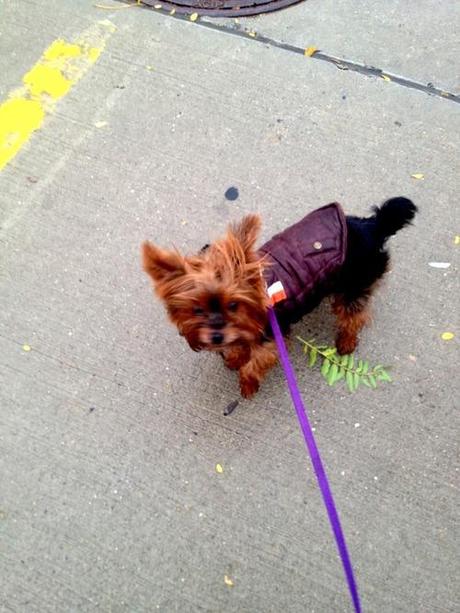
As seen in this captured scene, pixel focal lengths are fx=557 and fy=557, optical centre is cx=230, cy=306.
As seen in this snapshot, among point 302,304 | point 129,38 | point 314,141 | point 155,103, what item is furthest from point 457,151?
point 129,38

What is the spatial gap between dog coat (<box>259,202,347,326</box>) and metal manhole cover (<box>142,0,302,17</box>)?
2.48m

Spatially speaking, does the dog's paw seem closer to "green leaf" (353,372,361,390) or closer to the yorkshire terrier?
the yorkshire terrier

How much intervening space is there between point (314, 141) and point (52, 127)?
1.87 metres

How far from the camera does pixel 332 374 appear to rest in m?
3.12

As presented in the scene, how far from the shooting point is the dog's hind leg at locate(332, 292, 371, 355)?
298cm

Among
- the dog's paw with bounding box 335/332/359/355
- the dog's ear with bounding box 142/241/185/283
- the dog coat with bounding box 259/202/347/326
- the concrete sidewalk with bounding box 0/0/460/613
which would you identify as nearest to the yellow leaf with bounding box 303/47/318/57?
the concrete sidewalk with bounding box 0/0/460/613

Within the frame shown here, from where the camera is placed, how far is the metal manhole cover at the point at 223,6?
435cm

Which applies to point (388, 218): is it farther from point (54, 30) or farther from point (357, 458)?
point (54, 30)

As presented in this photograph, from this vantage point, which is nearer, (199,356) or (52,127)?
(199,356)

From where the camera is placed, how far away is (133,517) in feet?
9.41

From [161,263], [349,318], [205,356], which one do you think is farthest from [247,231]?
[205,356]

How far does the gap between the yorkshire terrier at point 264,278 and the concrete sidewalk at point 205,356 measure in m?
0.34

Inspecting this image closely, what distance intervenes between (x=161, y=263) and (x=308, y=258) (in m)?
A: 0.72

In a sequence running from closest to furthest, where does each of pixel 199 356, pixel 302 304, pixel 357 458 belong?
pixel 302 304 < pixel 357 458 < pixel 199 356
